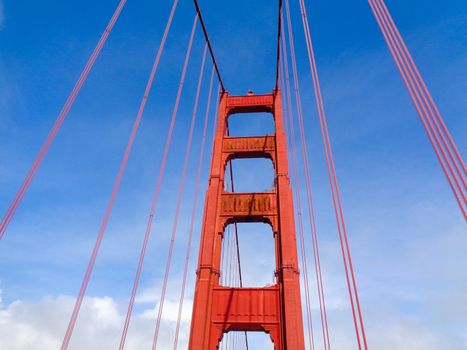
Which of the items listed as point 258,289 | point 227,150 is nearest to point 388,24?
point 258,289

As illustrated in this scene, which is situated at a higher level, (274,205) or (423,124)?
(274,205)

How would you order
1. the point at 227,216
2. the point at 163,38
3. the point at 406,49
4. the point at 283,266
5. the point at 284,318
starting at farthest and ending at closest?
the point at 227,216 → the point at 283,266 → the point at 284,318 → the point at 163,38 → the point at 406,49

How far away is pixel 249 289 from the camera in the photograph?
677 inches

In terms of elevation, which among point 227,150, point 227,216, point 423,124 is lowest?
point 423,124

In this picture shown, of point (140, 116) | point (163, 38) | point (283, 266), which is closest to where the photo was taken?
point (140, 116)

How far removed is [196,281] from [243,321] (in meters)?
3.24

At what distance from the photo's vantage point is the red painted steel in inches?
620

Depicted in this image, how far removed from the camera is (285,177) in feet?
67.5

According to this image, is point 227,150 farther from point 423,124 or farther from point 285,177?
point 423,124

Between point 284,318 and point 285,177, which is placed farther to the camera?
point 285,177

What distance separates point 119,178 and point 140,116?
2.64 m

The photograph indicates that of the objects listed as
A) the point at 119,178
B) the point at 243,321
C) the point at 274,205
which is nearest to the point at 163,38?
the point at 119,178

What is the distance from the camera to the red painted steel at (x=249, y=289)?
15750mm

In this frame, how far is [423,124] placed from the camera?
5.41m
